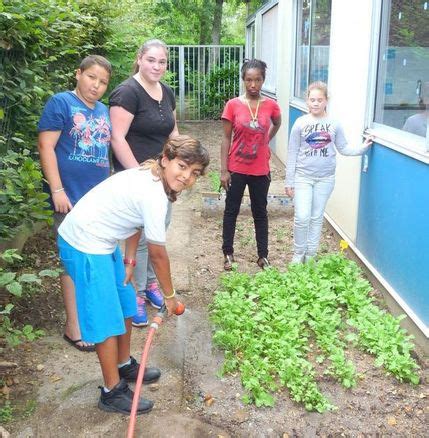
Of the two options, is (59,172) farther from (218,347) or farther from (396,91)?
(396,91)

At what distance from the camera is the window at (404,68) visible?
3.88 meters

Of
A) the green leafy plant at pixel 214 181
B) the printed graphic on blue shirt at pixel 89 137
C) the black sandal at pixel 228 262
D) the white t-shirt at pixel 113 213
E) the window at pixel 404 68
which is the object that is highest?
the window at pixel 404 68

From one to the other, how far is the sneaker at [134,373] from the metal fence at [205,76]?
499 inches

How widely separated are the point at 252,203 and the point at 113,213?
2311 mm

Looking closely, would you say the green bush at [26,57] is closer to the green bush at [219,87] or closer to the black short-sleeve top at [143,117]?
the black short-sleeve top at [143,117]

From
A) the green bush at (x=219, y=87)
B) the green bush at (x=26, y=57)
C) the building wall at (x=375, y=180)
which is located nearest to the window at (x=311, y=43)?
the building wall at (x=375, y=180)

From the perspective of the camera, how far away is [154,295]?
13.4 ft

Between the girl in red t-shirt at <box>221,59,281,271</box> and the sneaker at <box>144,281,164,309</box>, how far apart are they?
3.56 feet

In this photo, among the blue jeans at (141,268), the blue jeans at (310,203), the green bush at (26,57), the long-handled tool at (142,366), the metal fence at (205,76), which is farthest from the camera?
the metal fence at (205,76)

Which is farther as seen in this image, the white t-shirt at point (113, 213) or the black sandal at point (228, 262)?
the black sandal at point (228, 262)

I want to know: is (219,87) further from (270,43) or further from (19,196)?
(19,196)

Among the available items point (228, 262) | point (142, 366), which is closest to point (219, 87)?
point (228, 262)

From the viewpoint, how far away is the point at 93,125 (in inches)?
128

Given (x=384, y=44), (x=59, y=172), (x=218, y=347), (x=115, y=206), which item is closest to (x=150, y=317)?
(x=218, y=347)
